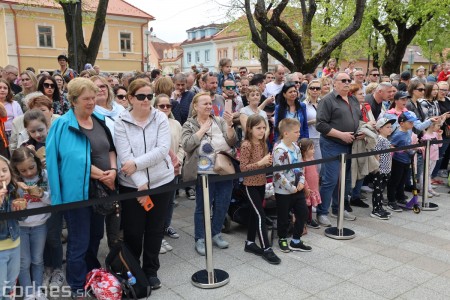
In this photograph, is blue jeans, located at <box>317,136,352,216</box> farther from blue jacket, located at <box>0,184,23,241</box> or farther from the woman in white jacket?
blue jacket, located at <box>0,184,23,241</box>

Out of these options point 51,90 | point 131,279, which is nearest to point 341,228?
point 131,279

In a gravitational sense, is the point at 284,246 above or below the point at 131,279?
below

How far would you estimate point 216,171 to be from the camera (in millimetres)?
4410

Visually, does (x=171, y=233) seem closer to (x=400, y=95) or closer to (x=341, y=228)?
(x=341, y=228)

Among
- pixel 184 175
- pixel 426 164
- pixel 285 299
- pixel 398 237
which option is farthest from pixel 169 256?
pixel 426 164

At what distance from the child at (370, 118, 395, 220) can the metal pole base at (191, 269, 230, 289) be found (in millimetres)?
2955

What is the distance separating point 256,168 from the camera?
4391 millimetres

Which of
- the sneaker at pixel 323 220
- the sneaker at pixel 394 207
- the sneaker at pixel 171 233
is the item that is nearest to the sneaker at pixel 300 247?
the sneaker at pixel 323 220

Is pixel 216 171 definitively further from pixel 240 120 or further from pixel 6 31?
pixel 6 31

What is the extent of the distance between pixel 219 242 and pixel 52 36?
36661 mm

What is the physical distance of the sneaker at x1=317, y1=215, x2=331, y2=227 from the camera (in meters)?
5.48

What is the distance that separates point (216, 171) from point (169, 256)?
3.70ft

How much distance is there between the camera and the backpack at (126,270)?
11.4 feet

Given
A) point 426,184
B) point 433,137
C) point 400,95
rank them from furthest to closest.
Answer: point 433,137 → point 400,95 → point 426,184
